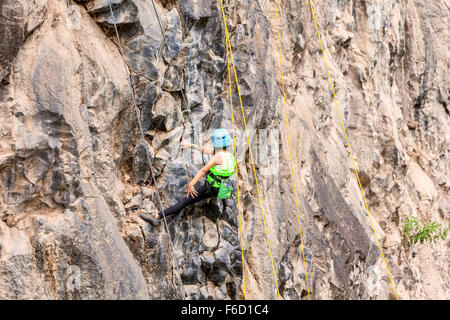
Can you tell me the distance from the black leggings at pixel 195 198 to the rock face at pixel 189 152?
0.62ft

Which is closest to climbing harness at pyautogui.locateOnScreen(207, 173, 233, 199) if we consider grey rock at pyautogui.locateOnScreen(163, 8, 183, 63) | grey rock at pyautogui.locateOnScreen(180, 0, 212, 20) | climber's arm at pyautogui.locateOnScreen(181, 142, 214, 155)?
climber's arm at pyautogui.locateOnScreen(181, 142, 214, 155)

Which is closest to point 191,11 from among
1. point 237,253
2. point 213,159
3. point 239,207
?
point 213,159

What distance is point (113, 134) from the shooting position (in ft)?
21.5

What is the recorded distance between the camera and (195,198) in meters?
7.17

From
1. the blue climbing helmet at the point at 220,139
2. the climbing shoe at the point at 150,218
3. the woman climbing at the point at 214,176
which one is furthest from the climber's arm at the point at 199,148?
the climbing shoe at the point at 150,218

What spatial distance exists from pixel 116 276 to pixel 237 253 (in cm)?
253

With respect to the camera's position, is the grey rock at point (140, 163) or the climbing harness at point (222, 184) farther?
the climbing harness at point (222, 184)

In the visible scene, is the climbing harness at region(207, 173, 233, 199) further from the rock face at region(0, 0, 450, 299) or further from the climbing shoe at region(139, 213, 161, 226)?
the climbing shoe at region(139, 213, 161, 226)

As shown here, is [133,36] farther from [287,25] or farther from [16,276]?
[287,25]

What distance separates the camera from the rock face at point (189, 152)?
556 cm

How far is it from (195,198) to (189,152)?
730 millimetres

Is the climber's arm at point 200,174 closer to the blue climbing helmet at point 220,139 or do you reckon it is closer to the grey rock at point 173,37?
the blue climbing helmet at point 220,139

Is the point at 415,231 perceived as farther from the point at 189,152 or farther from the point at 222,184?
the point at 189,152

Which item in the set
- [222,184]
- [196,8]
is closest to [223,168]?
[222,184]
